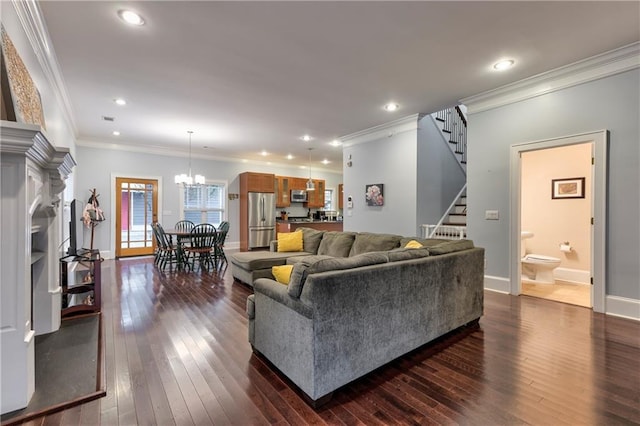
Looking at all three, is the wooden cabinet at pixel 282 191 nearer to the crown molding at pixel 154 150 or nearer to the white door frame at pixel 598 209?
the crown molding at pixel 154 150

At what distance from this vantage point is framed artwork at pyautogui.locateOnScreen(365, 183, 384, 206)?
590 centimetres

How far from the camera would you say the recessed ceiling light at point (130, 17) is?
2.45m

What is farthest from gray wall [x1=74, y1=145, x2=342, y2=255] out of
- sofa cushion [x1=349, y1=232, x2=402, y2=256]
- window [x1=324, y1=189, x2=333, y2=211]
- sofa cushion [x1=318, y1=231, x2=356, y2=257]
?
sofa cushion [x1=349, y1=232, x2=402, y2=256]

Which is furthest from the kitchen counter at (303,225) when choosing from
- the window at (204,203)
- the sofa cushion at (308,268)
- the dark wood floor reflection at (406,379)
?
the sofa cushion at (308,268)

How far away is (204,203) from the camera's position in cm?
848

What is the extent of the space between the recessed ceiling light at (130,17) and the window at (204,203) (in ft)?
19.4

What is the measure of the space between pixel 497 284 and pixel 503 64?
2949mm

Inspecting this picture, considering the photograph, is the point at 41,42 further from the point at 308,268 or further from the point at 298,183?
the point at 298,183

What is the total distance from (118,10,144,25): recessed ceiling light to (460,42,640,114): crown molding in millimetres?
4260

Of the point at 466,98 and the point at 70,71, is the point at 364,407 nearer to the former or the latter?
the point at 466,98

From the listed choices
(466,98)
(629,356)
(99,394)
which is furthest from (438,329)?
(466,98)

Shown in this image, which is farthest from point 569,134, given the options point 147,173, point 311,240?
point 147,173

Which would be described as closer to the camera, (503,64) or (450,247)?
(450,247)

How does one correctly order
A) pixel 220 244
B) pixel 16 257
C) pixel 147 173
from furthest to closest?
pixel 147 173
pixel 220 244
pixel 16 257
